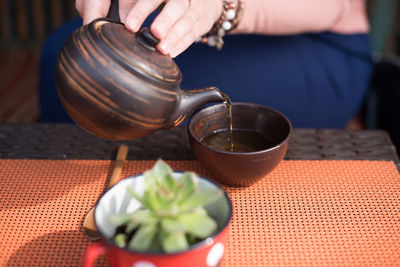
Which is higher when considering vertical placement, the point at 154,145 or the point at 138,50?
the point at 138,50

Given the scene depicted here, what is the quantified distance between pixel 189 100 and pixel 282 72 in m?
0.61

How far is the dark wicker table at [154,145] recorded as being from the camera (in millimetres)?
825

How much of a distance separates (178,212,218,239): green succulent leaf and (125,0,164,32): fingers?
293 mm

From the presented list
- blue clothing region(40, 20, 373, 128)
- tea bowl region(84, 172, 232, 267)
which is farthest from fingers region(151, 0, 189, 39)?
blue clothing region(40, 20, 373, 128)

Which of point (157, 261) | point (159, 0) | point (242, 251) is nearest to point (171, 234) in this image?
point (157, 261)

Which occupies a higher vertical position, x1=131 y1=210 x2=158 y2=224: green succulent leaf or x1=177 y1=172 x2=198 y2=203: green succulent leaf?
x1=177 y1=172 x2=198 y2=203: green succulent leaf

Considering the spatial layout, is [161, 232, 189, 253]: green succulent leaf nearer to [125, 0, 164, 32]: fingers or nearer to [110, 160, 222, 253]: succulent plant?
[110, 160, 222, 253]: succulent plant

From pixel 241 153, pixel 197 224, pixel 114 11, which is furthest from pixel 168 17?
pixel 197 224

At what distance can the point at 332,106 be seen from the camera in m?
1.27

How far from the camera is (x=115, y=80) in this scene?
52 centimetres

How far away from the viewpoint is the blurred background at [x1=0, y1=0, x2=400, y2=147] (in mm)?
1301

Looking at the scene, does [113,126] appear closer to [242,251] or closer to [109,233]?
[109,233]

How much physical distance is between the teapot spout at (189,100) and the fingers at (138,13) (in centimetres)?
12

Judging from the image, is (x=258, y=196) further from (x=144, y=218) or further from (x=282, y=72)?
(x=282, y=72)
